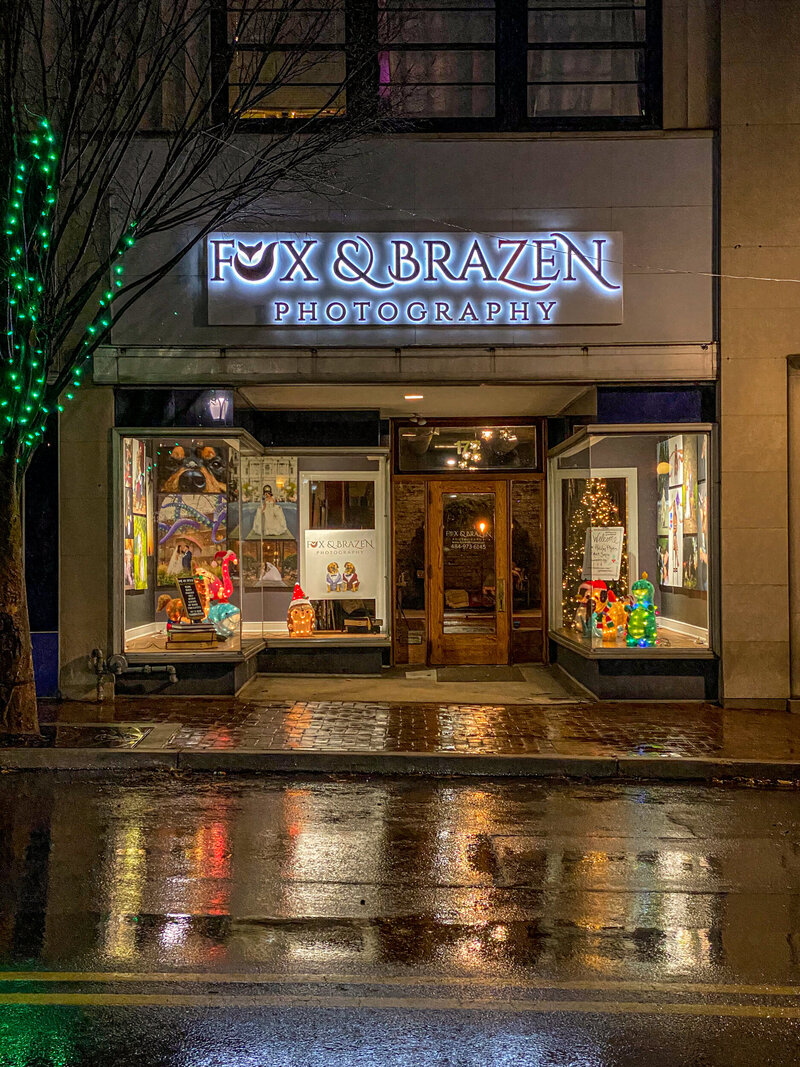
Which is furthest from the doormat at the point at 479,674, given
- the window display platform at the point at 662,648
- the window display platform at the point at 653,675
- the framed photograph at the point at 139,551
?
the framed photograph at the point at 139,551

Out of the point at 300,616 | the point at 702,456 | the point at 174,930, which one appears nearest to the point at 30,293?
the point at 300,616

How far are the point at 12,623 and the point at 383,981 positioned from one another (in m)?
6.87

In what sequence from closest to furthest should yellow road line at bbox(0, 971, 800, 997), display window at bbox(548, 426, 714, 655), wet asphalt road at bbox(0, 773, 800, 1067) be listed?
wet asphalt road at bbox(0, 773, 800, 1067), yellow road line at bbox(0, 971, 800, 997), display window at bbox(548, 426, 714, 655)

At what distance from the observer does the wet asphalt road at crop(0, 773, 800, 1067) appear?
4.11 m

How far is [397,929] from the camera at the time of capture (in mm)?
5363

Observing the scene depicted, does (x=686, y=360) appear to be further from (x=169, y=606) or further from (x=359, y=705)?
(x=169, y=606)

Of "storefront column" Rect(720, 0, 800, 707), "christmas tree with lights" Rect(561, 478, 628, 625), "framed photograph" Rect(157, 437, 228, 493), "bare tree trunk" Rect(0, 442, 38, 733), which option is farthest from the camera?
"christmas tree with lights" Rect(561, 478, 628, 625)

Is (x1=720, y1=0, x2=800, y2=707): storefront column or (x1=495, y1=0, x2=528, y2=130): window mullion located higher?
(x1=495, y1=0, x2=528, y2=130): window mullion

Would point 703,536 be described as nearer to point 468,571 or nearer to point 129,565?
point 468,571

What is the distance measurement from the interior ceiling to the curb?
17.2 ft

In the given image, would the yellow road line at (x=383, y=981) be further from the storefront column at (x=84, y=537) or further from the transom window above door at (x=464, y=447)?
the transom window above door at (x=464, y=447)

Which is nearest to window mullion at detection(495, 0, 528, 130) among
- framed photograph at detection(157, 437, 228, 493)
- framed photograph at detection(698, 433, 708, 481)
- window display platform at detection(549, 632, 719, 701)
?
framed photograph at detection(698, 433, 708, 481)

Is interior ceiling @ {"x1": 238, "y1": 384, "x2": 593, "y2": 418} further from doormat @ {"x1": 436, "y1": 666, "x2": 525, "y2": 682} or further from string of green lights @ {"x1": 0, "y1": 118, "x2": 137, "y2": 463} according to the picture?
doormat @ {"x1": 436, "y1": 666, "x2": 525, "y2": 682}

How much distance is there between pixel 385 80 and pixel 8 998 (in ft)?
39.4
